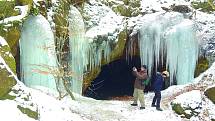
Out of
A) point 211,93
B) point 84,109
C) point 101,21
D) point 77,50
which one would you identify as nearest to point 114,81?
point 101,21

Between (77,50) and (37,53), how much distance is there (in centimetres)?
236

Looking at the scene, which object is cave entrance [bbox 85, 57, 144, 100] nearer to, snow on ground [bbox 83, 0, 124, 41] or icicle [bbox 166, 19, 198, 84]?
icicle [bbox 166, 19, 198, 84]

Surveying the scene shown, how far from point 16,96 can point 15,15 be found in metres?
4.74

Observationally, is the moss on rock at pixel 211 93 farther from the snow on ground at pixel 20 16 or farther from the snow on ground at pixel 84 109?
the snow on ground at pixel 20 16

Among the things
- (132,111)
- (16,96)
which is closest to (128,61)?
(132,111)

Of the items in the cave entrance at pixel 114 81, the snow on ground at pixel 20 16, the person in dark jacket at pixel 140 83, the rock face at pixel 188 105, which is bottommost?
the cave entrance at pixel 114 81

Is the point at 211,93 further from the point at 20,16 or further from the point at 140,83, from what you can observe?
the point at 20,16

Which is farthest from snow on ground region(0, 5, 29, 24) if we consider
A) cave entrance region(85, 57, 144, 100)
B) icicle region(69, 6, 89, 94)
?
cave entrance region(85, 57, 144, 100)

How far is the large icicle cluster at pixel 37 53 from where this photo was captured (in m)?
18.0

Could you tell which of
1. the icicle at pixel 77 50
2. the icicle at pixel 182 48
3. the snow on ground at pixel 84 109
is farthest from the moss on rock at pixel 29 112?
the icicle at pixel 182 48

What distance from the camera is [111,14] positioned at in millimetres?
21734

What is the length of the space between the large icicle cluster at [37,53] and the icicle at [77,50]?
5.15 ft

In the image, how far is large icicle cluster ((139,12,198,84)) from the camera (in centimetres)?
2145

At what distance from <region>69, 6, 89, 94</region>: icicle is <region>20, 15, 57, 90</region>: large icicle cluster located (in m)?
1.57
